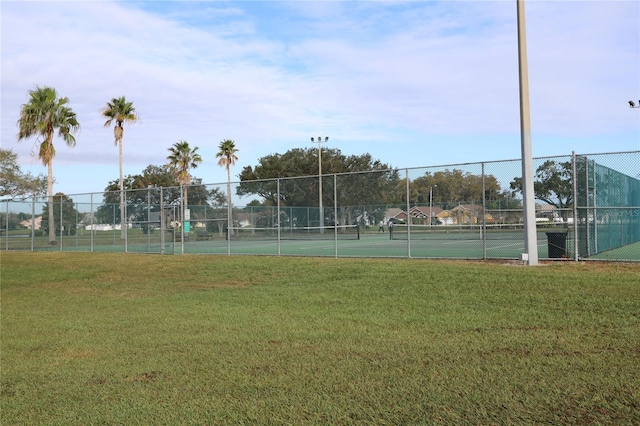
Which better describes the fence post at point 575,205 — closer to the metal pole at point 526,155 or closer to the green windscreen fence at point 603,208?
the green windscreen fence at point 603,208

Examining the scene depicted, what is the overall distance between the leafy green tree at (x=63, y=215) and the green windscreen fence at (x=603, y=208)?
76.9ft

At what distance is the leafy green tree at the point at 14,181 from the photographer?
48.0 meters

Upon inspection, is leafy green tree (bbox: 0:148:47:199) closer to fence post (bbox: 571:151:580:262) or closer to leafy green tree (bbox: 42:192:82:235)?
leafy green tree (bbox: 42:192:82:235)

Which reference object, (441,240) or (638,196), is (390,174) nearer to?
(441,240)

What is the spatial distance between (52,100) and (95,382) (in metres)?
33.5

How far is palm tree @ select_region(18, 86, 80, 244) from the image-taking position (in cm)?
3538

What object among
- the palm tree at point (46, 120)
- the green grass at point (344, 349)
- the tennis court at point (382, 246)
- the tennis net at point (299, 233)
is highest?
the palm tree at point (46, 120)

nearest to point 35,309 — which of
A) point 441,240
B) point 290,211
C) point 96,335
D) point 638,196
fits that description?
point 96,335

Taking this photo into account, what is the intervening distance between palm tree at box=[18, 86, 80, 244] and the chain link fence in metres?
5.58

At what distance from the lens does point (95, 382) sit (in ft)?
20.4

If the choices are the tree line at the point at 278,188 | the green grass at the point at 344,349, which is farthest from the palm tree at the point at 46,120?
the green grass at the point at 344,349

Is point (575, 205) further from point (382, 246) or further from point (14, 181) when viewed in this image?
point (14, 181)

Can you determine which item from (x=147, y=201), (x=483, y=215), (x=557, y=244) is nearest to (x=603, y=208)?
(x=557, y=244)

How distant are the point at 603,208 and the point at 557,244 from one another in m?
1.51
